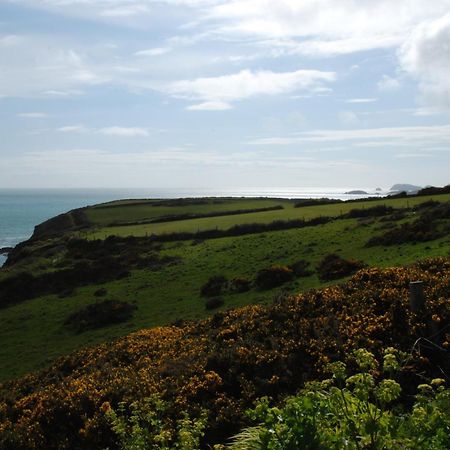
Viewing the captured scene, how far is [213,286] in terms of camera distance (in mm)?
37844

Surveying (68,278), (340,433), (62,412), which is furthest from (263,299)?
(68,278)

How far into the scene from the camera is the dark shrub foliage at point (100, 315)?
35656mm

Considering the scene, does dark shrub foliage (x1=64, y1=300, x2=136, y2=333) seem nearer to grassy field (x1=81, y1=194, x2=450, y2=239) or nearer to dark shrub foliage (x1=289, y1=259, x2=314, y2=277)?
dark shrub foliage (x1=289, y1=259, x2=314, y2=277)

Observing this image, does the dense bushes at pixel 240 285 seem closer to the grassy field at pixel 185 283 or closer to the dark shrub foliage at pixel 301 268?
the grassy field at pixel 185 283

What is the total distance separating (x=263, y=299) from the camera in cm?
3161

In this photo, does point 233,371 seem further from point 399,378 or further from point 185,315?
point 185,315

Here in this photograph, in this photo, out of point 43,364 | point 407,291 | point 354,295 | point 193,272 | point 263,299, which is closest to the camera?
point 407,291

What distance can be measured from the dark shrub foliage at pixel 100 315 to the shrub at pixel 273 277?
9233 millimetres

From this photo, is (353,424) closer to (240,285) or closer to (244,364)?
(244,364)

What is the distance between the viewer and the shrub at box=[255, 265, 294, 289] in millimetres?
35638

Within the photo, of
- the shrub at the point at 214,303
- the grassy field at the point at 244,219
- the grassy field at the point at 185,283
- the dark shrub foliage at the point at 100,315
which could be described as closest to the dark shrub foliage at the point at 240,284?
the grassy field at the point at 185,283

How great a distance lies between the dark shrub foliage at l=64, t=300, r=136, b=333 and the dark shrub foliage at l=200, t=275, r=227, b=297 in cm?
518

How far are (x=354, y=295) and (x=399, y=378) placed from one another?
16.8ft

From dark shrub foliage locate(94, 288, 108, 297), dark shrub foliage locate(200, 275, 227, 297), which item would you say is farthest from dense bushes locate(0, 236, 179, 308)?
dark shrub foliage locate(200, 275, 227, 297)
